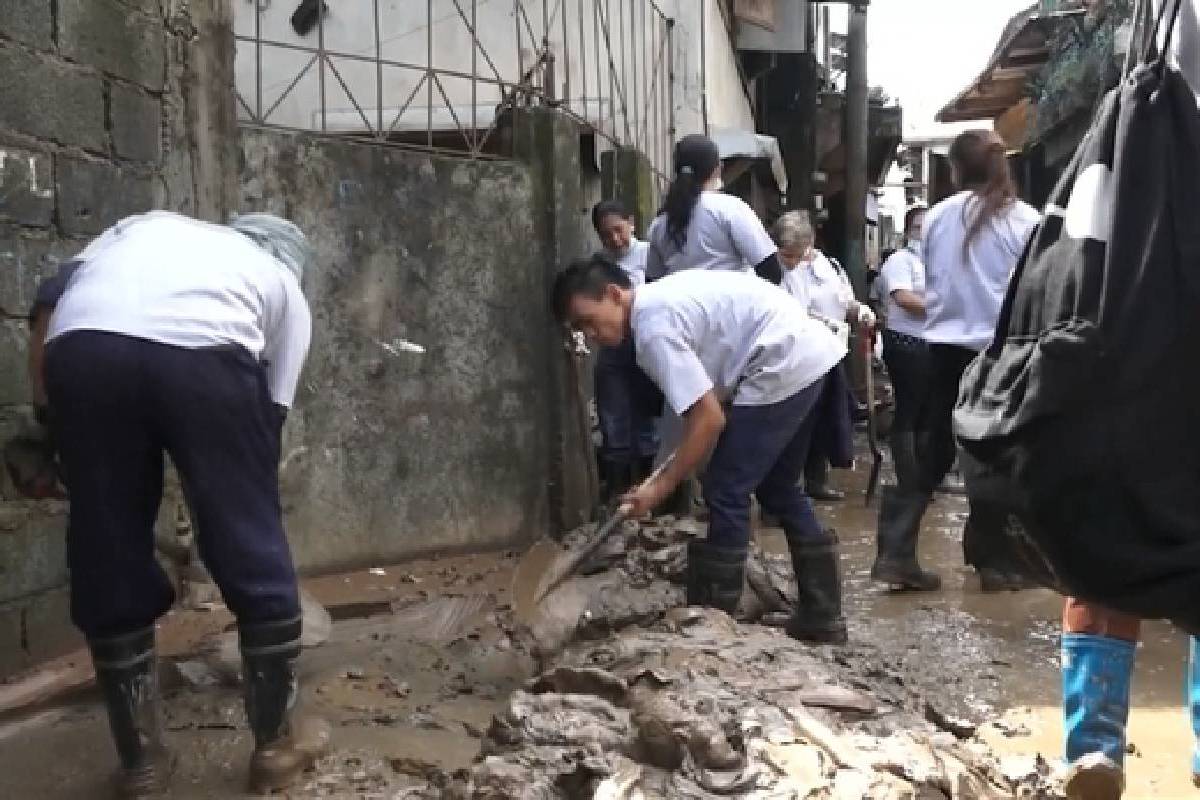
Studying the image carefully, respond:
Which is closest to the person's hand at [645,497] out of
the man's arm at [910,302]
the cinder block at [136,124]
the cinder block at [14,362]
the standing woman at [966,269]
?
the standing woman at [966,269]

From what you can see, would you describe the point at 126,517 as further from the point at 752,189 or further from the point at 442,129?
the point at 752,189

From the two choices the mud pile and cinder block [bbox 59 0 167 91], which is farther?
cinder block [bbox 59 0 167 91]

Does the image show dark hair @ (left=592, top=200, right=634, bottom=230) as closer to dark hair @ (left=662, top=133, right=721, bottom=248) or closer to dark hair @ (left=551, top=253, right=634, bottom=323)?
dark hair @ (left=662, top=133, right=721, bottom=248)

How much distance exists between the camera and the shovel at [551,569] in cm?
381

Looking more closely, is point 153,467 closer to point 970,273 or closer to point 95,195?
point 95,195

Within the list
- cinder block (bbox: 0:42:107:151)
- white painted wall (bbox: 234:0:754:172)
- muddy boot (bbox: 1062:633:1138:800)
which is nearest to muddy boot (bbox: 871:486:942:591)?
muddy boot (bbox: 1062:633:1138:800)

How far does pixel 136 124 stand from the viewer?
11.6 feet

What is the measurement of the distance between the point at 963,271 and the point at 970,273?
3 cm

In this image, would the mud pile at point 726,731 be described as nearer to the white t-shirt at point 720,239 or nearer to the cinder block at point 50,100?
the cinder block at point 50,100

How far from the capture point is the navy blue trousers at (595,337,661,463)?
5570 millimetres

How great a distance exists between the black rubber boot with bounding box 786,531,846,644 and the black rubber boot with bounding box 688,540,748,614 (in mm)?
255

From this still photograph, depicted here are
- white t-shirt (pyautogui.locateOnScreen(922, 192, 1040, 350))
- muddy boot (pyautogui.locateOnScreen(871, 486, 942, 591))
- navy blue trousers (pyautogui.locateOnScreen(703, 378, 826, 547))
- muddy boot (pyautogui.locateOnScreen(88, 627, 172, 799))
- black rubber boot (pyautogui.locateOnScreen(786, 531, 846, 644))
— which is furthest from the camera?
muddy boot (pyautogui.locateOnScreen(871, 486, 942, 591))

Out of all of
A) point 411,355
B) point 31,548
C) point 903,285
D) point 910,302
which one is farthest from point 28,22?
point 903,285

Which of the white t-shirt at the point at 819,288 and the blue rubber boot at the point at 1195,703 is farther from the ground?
the white t-shirt at the point at 819,288
